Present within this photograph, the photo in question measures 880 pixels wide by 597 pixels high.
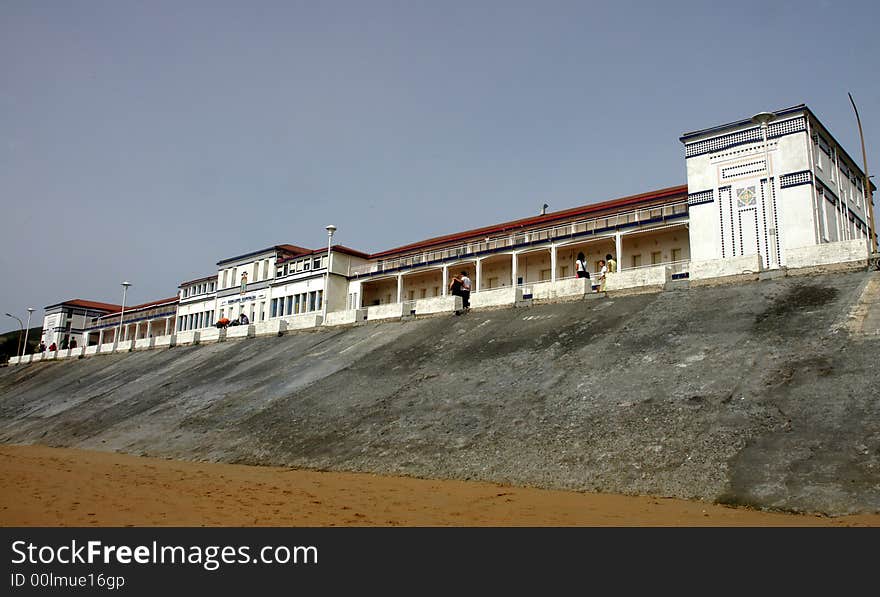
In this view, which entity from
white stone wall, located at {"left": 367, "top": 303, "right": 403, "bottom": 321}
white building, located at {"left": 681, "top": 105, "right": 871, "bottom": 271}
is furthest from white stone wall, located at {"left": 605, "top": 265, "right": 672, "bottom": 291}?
white stone wall, located at {"left": 367, "top": 303, "right": 403, "bottom": 321}

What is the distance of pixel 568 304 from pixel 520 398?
8.66 meters

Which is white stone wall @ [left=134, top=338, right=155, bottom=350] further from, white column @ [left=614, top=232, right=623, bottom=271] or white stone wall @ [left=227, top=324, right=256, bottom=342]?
white column @ [left=614, top=232, right=623, bottom=271]

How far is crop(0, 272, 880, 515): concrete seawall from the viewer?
888 cm

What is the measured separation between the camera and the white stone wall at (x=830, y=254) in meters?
16.7

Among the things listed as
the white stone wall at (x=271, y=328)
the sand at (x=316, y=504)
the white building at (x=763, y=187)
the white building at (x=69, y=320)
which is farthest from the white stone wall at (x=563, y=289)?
the white building at (x=69, y=320)

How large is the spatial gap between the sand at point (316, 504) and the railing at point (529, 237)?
25623 millimetres

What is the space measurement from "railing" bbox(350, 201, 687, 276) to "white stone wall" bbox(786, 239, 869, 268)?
13.6 meters

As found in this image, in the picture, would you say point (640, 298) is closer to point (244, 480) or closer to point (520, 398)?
point (520, 398)

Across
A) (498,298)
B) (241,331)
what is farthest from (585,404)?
(241,331)

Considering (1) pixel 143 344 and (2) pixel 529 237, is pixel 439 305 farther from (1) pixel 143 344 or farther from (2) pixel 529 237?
(1) pixel 143 344

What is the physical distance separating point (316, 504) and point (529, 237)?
30846 mm

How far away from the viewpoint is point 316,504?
318 inches
